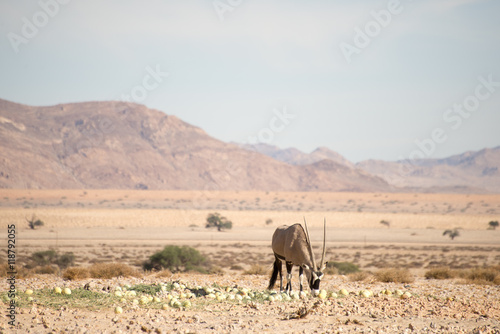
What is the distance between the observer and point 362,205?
4355 inches

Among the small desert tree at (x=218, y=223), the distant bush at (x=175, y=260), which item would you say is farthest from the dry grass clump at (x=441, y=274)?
the small desert tree at (x=218, y=223)

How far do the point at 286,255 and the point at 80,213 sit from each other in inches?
2660

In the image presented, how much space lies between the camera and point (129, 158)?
14525cm

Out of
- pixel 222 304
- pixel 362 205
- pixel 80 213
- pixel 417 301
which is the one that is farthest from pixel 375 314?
pixel 362 205

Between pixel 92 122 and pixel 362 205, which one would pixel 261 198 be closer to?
pixel 362 205

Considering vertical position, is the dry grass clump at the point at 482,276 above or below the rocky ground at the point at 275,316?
below

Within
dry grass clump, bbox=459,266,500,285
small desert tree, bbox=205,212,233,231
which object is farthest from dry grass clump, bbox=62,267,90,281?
small desert tree, bbox=205,212,233,231

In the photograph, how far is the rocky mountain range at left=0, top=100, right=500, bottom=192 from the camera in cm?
12950

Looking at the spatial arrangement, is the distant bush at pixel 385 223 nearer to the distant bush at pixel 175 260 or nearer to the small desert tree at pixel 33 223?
the distant bush at pixel 175 260

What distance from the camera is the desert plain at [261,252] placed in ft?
33.4

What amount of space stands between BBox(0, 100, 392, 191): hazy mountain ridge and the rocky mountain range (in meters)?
0.22

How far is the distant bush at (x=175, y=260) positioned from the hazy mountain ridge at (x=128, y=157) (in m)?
98.5

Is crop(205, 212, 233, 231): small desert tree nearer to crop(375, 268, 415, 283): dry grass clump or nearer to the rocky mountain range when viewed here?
crop(375, 268, 415, 283): dry grass clump

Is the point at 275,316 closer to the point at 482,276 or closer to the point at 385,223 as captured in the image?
the point at 482,276
